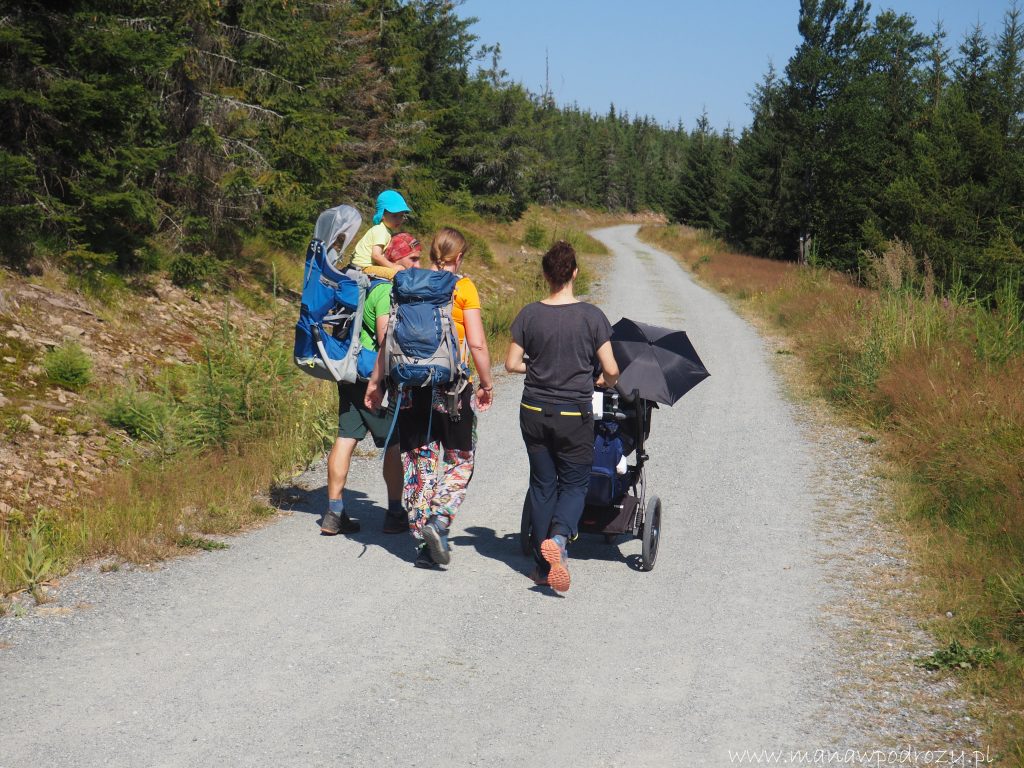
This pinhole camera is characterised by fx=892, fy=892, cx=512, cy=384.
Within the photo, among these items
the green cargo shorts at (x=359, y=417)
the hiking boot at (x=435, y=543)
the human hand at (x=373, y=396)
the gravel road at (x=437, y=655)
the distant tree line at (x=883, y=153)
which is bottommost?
the gravel road at (x=437, y=655)

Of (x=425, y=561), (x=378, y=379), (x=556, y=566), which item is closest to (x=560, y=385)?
(x=556, y=566)

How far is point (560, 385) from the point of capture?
528cm

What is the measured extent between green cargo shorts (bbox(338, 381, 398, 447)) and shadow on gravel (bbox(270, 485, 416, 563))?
0.72m

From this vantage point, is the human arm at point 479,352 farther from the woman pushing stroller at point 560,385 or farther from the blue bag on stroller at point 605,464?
the blue bag on stroller at point 605,464

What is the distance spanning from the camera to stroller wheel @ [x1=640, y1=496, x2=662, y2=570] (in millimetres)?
5949

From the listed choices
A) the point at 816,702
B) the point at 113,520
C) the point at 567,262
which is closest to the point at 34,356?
the point at 113,520

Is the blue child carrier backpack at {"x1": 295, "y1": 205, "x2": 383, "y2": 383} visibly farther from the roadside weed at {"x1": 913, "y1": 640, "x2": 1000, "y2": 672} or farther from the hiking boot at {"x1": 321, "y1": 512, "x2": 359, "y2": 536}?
the roadside weed at {"x1": 913, "y1": 640, "x2": 1000, "y2": 672}

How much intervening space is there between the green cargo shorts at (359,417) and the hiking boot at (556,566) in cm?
140

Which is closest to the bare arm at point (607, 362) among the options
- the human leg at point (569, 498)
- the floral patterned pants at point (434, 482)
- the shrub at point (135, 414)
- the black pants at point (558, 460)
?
the black pants at point (558, 460)

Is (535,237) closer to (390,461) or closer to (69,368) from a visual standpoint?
(69,368)

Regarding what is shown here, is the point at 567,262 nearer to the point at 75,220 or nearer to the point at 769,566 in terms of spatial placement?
the point at 769,566

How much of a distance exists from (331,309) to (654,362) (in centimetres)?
219

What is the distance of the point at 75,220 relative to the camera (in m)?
10.5

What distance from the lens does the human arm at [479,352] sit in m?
5.46
